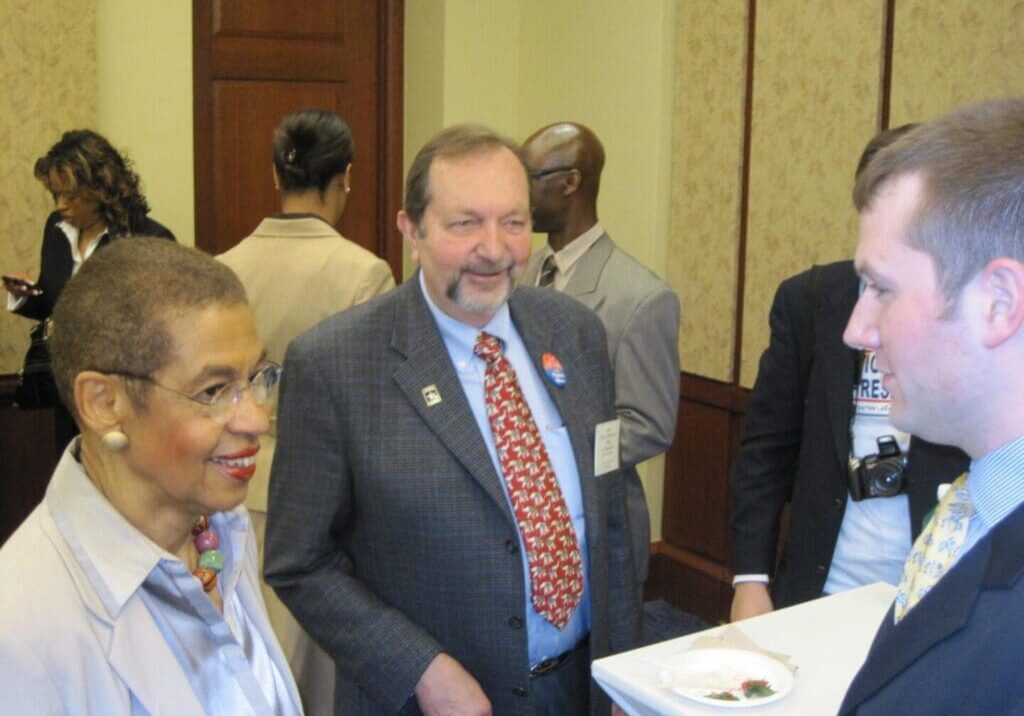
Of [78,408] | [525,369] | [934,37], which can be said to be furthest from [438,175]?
[934,37]

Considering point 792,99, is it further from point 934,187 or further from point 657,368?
point 934,187

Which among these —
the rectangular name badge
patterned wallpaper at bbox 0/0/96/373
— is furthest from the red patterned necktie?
patterned wallpaper at bbox 0/0/96/373

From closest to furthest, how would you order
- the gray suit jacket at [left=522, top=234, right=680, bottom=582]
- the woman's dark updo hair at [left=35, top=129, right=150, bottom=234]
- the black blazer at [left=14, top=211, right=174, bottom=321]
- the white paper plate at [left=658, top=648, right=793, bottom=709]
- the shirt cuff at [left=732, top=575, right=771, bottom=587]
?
1. the white paper plate at [left=658, top=648, right=793, bottom=709]
2. the shirt cuff at [left=732, top=575, right=771, bottom=587]
3. the gray suit jacket at [left=522, top=234, right=680, bottom=582]
4. the woman's dark updo hair at [left=35, top=129, right=150, bottom=234]
5. the black blazer at [left=14, top=211, right=174, bottom=321]

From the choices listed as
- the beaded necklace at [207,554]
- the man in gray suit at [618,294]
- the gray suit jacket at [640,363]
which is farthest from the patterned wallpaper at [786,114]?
the beaded necklace at [207,554]

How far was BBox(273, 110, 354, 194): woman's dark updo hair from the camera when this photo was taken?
315cm

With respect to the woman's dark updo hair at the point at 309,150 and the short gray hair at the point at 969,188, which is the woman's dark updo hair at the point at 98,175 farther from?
the short gray hair at the point at 969,188

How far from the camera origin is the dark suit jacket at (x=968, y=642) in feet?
3.44

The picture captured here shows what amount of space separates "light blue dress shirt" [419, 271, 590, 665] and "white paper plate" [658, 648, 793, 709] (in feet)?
1.28

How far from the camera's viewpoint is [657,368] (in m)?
2.84

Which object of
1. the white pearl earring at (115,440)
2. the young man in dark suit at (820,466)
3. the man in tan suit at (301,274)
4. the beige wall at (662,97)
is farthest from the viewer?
the beige wall at (662,97)

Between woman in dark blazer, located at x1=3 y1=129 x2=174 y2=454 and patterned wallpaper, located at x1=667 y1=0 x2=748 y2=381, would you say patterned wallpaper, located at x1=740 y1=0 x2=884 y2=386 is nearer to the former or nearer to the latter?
patterned wallpaper, located at x1=667 y1=0 x2=748 y2=381

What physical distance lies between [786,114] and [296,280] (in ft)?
6.51

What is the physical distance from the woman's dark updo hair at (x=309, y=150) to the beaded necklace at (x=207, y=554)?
65.9 inches

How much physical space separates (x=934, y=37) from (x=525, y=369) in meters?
2.20
